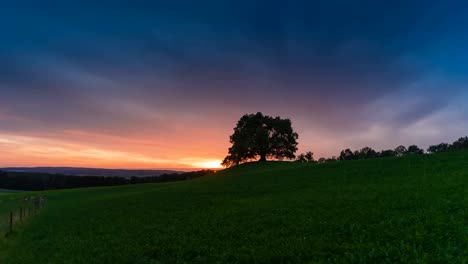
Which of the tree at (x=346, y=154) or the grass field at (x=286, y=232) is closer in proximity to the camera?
the grass field at (x=286, y=232)

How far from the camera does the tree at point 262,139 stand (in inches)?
3182

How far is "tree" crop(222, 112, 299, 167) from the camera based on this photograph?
265 feet

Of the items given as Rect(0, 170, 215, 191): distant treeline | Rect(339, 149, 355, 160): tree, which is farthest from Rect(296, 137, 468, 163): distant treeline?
Rect(0, 170, 215, 191): distant treeline

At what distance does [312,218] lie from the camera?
18172 millimetres

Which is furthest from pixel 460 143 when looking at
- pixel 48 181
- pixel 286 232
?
pixel 48 181

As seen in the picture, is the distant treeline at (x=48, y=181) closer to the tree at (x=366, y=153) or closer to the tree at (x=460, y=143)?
the tree at (x=366, y=153)

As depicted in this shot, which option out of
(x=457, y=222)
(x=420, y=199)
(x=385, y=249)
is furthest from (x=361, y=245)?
(x=420, y=199)

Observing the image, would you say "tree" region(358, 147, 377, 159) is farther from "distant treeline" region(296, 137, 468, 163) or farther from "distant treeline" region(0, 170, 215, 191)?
"distant treeline" region(0, 170, 215, 191)

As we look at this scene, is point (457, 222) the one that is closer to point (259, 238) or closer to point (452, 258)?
point (452, 258)

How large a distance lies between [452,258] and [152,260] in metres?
11.5

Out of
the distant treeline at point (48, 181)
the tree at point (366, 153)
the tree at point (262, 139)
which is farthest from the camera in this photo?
the distant treeline at point (48, 181)

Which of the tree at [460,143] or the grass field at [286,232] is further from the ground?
Result: the tree at [460,143]

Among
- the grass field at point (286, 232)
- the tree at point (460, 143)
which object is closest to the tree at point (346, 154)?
the tree at point (460, 143)

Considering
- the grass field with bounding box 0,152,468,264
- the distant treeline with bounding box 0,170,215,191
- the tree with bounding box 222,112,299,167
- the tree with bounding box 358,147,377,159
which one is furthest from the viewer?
the distant treeline with bounding box 0,170,215,191
